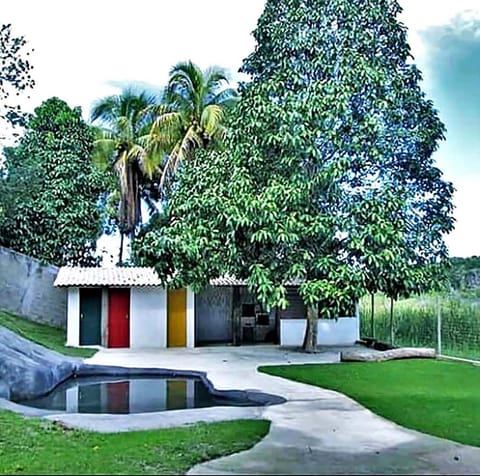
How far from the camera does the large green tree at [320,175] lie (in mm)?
13539

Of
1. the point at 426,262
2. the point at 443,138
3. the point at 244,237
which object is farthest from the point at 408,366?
the point at 443,138

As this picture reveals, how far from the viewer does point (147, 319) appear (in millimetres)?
19031

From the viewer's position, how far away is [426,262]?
48.6ft

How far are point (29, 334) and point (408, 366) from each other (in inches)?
435

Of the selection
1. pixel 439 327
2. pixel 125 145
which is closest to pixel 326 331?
pixel 439 327

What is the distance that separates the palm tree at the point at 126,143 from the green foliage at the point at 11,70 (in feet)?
29.7

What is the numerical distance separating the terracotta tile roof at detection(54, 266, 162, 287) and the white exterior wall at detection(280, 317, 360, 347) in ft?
13.9

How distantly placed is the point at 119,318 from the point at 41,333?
2597mm

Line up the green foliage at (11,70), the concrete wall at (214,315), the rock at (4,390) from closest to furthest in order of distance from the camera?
1. the rock at (4,390)
2. the green foliage at (11,70)
3. the concrete wall at (214,315)

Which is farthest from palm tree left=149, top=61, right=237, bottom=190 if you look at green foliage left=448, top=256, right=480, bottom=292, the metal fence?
green foliage left=448, top=256, right=480, bottom=292

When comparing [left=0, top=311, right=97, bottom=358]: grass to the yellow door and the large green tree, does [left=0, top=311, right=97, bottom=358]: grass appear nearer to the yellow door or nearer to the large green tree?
the yellow door

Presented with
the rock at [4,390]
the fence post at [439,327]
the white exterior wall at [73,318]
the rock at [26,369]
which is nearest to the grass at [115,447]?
the rock at [4,390]

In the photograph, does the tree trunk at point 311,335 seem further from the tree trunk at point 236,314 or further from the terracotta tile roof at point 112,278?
the tree trunk at point 236,314

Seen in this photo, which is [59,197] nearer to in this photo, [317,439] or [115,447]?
[115,447]
